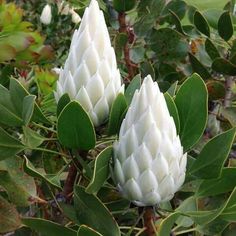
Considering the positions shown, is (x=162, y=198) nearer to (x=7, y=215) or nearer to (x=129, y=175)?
(x=129, y=175)

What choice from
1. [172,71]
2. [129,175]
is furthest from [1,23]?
[129,175]

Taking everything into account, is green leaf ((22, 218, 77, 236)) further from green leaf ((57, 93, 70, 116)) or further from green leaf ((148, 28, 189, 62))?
green leaf ((148, 28, 189, 62))

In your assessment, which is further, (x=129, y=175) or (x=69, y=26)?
(x=69, y=26)

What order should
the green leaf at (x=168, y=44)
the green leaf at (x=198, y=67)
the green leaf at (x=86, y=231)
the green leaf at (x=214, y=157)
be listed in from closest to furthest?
the green leaf at (x=86, y=231), the green leaf at (x=214, y=157), the green leaf at (x=198, y=67), the green leaf at (x=168, y=44)

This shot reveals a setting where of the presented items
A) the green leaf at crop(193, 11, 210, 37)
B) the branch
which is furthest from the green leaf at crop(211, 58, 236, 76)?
the branch

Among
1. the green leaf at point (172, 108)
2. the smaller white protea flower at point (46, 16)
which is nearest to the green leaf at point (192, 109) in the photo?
the green leaf at point (172, 108)

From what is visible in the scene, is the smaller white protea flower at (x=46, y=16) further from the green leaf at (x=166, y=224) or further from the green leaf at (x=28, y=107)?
the green leaf at (x=166, y=224)

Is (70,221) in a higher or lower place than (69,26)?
higher

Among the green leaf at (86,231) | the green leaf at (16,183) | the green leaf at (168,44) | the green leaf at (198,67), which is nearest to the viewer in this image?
the green leaf at (86,231)
